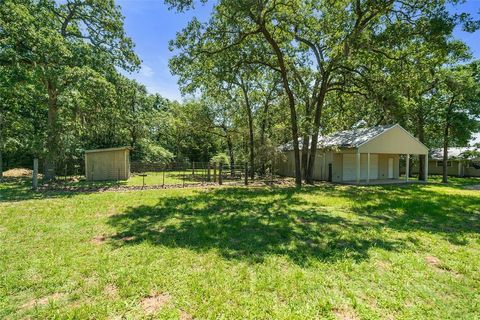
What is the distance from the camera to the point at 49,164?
1495 cm

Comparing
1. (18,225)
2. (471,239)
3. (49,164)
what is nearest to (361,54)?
(471,239)

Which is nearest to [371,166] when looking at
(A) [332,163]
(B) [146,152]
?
(A) [332,163]

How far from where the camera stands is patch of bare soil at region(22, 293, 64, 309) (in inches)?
116

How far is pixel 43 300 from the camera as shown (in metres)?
3.05

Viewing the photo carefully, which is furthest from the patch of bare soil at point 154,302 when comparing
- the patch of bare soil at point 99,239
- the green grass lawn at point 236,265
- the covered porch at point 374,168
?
the covered porch at point 374,168

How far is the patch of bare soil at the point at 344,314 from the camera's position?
2760mm

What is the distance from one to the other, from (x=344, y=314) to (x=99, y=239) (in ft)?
14.3

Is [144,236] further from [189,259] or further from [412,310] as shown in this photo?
[412,310]

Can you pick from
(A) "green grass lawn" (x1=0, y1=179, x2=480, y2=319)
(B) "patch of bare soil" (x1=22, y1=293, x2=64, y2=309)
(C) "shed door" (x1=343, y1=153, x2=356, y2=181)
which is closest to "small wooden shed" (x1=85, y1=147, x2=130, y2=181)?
(A) "green grass lawn" (x1=0, y1=179, x2=480, y2=319)

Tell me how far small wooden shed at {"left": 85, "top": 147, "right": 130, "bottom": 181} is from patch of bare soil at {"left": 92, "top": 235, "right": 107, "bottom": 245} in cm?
1301

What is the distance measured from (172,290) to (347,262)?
2.53 m

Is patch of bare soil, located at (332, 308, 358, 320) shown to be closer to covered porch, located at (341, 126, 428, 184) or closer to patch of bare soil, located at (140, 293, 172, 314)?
patch of bare soil, located at (140, 293, 172, 314)

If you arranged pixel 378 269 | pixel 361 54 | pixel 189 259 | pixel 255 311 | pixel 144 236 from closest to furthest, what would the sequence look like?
pixel 255 311, pixel 378 269, pixel 189 259, pixel 144 236, pixel 361 54

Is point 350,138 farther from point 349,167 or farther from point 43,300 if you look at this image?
point 43,300
